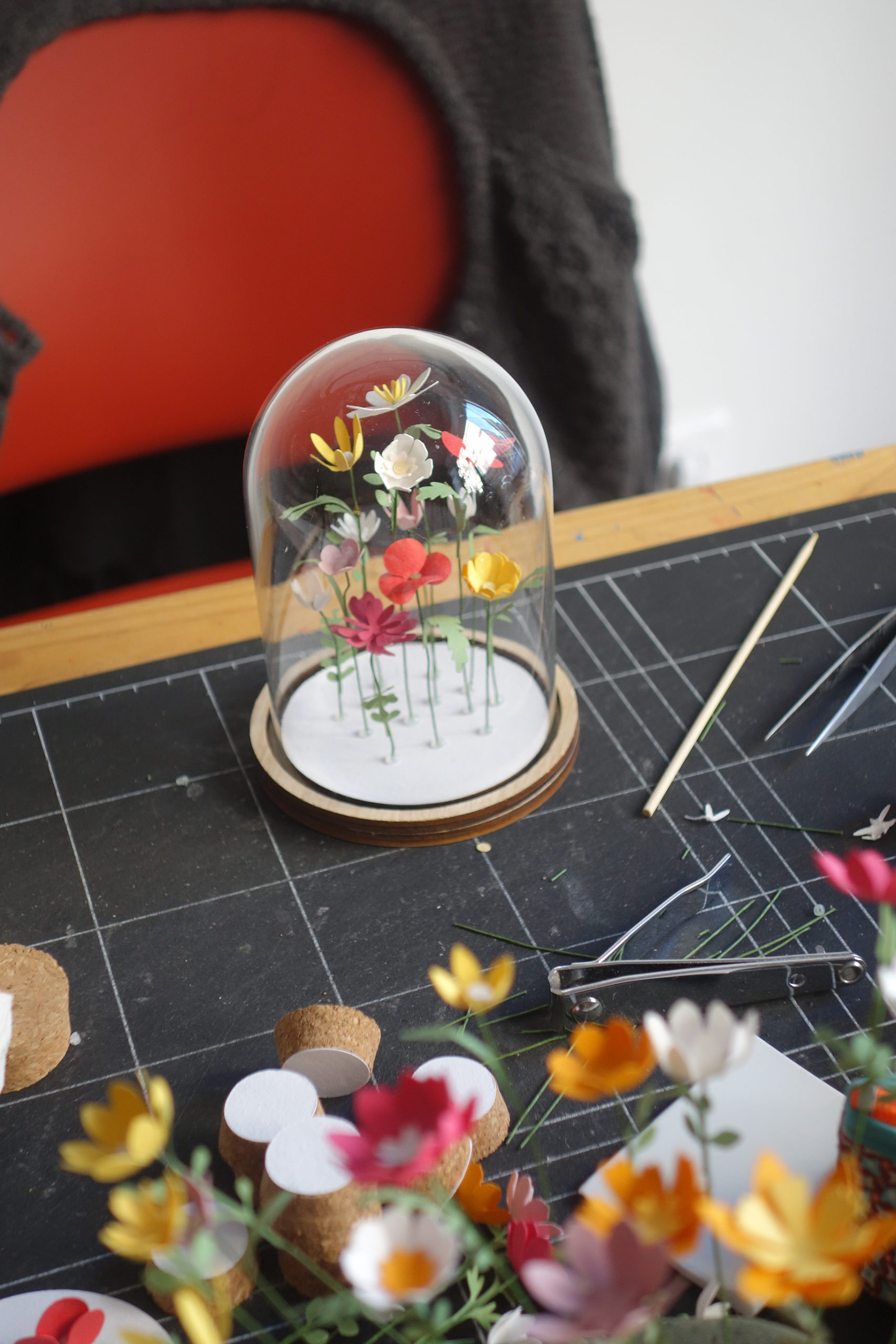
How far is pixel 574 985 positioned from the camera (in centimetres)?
64

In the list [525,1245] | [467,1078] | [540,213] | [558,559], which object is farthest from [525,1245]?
[540,213]

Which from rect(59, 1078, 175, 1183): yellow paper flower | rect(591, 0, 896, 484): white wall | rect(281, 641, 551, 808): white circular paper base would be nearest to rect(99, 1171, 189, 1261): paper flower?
rect(59, 1078, 175, 1183): yellow paper flower

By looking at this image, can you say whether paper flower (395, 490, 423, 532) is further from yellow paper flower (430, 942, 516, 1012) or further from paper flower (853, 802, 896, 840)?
yellow paper flower (430, 942, 516, 1012)

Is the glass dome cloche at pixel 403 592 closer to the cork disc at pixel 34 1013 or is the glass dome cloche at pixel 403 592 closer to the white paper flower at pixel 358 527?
the white paper flower at pixel 358 527

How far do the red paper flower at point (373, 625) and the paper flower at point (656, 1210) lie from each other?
486mm

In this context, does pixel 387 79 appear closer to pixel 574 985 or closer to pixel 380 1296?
pixel 574 985

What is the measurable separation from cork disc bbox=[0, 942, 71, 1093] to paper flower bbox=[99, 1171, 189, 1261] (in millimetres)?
326

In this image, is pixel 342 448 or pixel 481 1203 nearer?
pixel 481 1203

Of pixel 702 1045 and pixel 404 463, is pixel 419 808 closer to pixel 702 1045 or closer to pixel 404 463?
pixel 404 463

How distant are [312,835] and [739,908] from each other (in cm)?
26

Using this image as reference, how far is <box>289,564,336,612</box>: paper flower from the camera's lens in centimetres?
84

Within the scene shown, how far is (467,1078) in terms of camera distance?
59 cm

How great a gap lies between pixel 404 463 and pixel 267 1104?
15.4 inches

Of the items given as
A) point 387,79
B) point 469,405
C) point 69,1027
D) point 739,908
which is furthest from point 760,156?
point 69,1027
